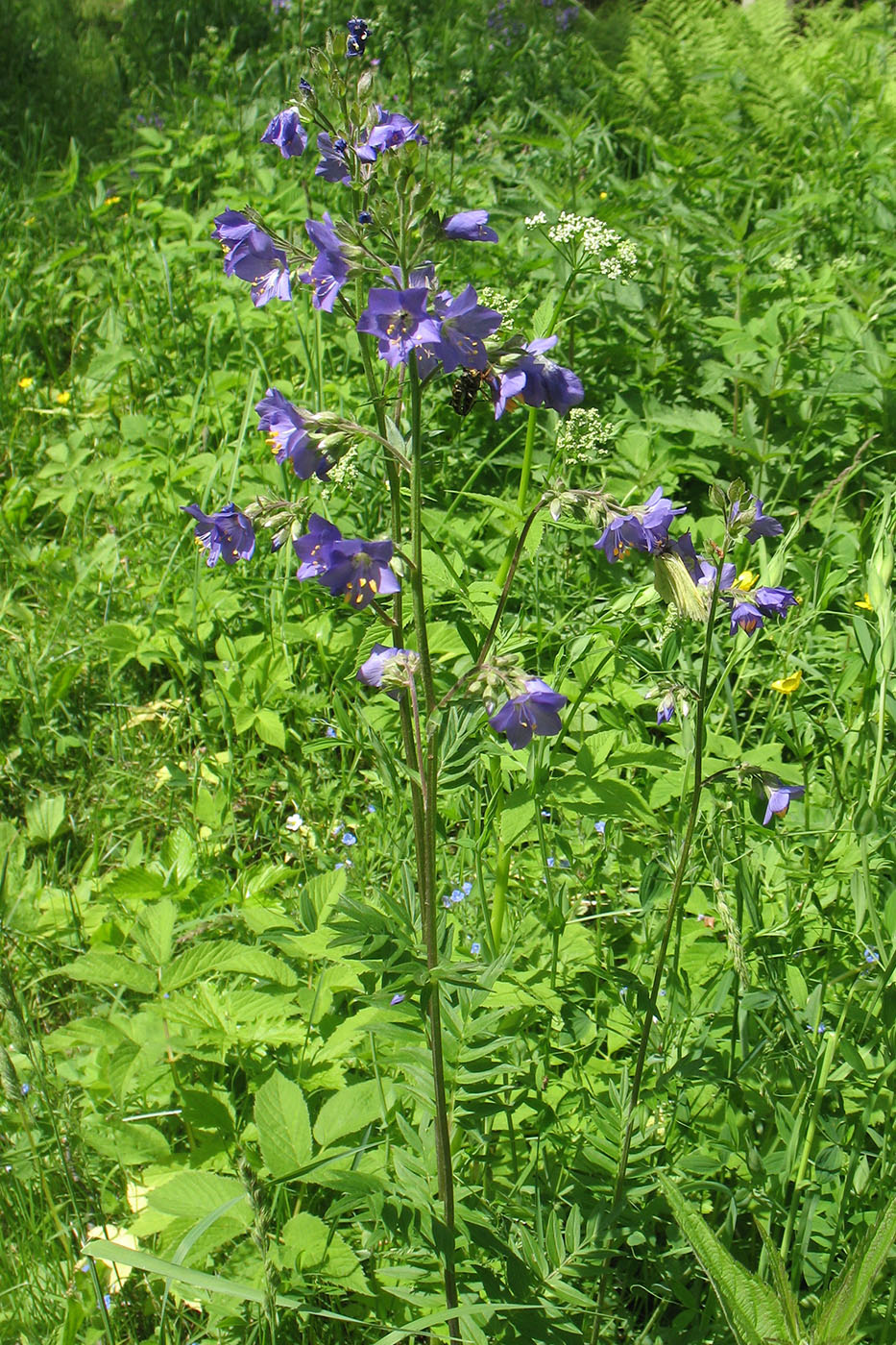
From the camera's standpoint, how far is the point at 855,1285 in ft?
3.18

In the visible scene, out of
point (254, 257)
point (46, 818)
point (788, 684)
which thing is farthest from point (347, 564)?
point (46, 818)

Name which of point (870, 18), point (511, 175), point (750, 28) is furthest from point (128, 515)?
point (870, 18)

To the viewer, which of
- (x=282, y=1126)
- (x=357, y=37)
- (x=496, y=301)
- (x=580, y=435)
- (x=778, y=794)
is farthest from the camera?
(x=580, y=435)

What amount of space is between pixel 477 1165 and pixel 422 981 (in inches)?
21.4

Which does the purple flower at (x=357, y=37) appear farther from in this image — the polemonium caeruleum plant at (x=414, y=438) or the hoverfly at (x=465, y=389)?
the hoverfly at (x=465, y=389)

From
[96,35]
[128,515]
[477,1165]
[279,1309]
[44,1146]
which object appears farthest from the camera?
[96,35]

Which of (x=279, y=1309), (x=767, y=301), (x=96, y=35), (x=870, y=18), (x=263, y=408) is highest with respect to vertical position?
(x=96, y=35)

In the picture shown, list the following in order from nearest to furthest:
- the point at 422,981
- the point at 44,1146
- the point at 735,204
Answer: the point at 422,981
the point at 44,1146
the point at 735,204

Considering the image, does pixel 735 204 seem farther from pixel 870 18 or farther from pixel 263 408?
pixel 263 408

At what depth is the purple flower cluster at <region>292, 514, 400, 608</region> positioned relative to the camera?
1.22 metres

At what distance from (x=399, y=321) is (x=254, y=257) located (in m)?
0.39

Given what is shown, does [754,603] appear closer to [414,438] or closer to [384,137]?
[414,438]

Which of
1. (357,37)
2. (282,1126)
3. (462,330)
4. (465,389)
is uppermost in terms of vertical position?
(357,37)

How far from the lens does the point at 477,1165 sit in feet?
5.31
